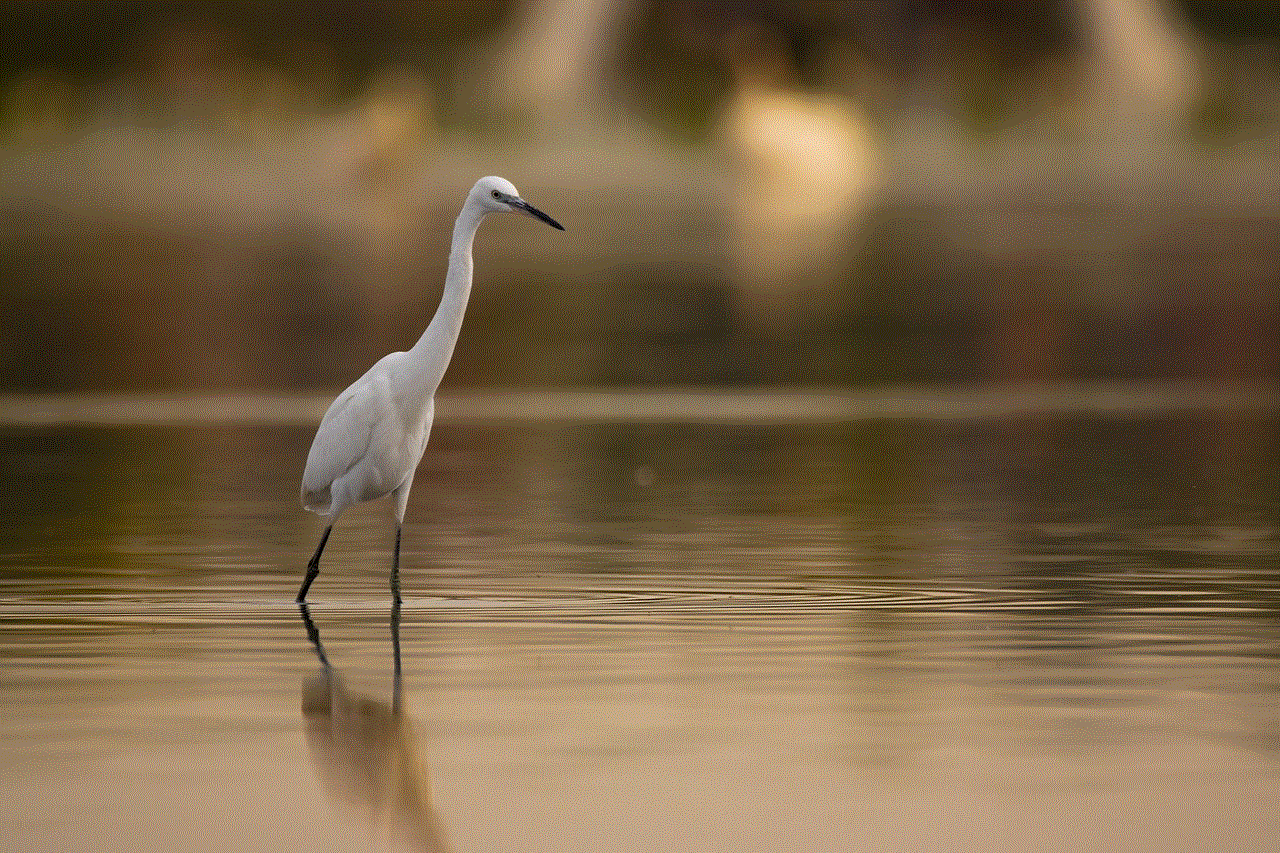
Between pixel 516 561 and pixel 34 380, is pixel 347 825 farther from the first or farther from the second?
pixel 34 380

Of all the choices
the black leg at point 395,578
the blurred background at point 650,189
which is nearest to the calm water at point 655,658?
the black leg at point 395,578

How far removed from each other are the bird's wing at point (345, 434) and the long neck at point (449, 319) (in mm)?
226

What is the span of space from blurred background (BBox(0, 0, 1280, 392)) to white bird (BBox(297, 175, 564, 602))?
1145 cm

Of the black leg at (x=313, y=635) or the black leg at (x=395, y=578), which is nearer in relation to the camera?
the black leg at (x=313, y=635)

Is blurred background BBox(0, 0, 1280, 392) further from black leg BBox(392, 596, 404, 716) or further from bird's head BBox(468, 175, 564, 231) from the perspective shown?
black leg BBox(392, 596, 404, 716)

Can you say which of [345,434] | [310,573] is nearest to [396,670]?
[310,573]

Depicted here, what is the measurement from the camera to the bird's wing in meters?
13.4

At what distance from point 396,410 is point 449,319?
41cm

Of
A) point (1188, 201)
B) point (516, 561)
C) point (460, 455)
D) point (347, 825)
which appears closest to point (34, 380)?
point (460, 455)

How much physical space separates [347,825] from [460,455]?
11.5 meters

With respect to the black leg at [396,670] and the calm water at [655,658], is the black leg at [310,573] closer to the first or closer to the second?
the calm water at [655,658]

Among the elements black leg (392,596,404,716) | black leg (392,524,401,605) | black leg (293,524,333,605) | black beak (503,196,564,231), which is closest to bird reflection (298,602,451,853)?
black leg (392,596,404,716)

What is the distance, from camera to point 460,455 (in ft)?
65.9

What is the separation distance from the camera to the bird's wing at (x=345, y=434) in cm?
1336
